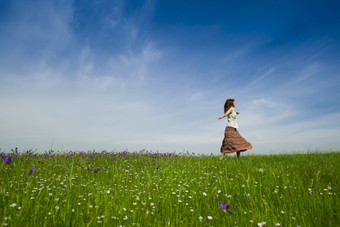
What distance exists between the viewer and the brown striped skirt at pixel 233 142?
35.5 feet

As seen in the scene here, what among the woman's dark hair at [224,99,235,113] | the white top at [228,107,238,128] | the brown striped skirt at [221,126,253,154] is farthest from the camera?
the woman's dark hair at [224,99,235,113]

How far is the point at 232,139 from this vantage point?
1091cm

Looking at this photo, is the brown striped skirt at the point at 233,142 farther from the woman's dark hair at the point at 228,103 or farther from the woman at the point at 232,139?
the woman's dark hair at the point at 228,103

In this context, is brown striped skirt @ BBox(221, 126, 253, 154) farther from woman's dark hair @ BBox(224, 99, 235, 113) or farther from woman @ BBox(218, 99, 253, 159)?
woman's dark hair @ BBox(224, 99, 235, 113)

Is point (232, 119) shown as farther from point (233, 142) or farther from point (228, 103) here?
point (233, 142)

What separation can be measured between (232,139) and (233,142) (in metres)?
0.16

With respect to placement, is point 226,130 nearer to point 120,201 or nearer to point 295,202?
point 295,202

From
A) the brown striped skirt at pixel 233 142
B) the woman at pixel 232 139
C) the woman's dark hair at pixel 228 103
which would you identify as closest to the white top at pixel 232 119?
the woman at pixel 232 139

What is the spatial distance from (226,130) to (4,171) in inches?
363

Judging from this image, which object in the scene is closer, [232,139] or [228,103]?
[232,139]

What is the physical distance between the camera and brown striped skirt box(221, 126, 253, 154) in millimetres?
10805

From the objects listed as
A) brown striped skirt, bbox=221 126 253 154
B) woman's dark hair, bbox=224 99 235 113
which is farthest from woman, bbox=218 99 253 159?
woman's dark hair, bbox=224 99 235 113

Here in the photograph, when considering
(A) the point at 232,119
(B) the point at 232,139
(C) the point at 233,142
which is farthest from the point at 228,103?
(C) the point at 233,142

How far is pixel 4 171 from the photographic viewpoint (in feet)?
19.2
